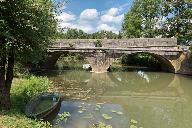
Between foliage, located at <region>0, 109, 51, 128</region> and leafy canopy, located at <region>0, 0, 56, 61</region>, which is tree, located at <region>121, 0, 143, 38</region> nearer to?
leafy canopy, located at <region>0, 0, 56, 61</region>

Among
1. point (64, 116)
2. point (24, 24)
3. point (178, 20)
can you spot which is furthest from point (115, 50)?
point (24, 24)

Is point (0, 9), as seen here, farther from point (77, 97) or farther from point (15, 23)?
point (77, 97)

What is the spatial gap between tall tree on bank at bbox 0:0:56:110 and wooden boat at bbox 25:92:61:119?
1.30 meters

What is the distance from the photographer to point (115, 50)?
41406 mm

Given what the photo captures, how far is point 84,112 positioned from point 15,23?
7416 millimetres

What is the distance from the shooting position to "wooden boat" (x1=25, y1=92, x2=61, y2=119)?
16.6 m

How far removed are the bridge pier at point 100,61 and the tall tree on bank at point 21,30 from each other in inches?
996

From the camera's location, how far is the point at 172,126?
17875 mm

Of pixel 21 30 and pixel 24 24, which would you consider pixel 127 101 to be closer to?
pixel 21 30

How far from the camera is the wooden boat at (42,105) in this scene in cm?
1658

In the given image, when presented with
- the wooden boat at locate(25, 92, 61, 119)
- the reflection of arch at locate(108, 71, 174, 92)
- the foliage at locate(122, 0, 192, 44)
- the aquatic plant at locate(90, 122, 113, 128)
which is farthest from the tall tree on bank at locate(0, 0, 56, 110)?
the foliage at locate(122, 0, 192, 44)

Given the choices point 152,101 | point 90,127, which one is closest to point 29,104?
point 90,127

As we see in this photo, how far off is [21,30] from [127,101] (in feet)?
39.6

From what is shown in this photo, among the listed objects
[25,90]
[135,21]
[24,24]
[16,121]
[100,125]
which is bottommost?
[100,125]
